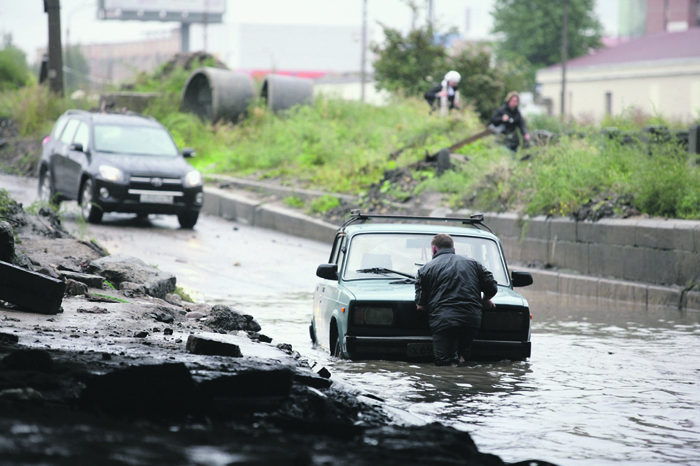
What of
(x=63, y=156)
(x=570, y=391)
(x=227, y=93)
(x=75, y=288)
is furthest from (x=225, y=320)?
(x=227, y=93)

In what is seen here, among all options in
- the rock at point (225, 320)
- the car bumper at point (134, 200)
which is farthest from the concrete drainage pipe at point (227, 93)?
the rock at point (225, 320)

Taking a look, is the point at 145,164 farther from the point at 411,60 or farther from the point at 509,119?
the point at 411,60

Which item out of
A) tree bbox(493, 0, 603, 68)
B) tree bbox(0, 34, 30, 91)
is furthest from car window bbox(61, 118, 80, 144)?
tree bbox(493, 0, 603, 68)

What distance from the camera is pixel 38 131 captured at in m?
31.5

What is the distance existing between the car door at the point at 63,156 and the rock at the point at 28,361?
44.1ft

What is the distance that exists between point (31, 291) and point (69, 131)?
1207cm

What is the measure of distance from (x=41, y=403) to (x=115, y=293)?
4963 millimetres

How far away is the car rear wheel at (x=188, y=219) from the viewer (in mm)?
18484

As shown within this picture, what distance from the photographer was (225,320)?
903 centimetres

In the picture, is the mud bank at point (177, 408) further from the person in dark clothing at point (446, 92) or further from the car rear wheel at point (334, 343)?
the person in dark clothing at point (446, 92)

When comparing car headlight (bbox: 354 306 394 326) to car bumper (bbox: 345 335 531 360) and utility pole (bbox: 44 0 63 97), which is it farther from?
utility pole (bbox: 44 0 63 97)

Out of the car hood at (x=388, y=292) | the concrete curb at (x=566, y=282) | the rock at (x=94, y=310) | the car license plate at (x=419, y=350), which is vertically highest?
the car hood at (x=388, y=292)

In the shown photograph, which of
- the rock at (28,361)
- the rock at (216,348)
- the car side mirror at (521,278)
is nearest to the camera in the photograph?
the rock at (28,361)

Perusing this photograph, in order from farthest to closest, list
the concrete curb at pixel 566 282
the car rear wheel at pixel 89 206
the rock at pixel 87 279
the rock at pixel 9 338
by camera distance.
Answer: the car rear wheel at pixel 89 206 → the concrete curb at pixel 566 282 → the rock at pixel 87 279 → the rock at pixel 9 338
